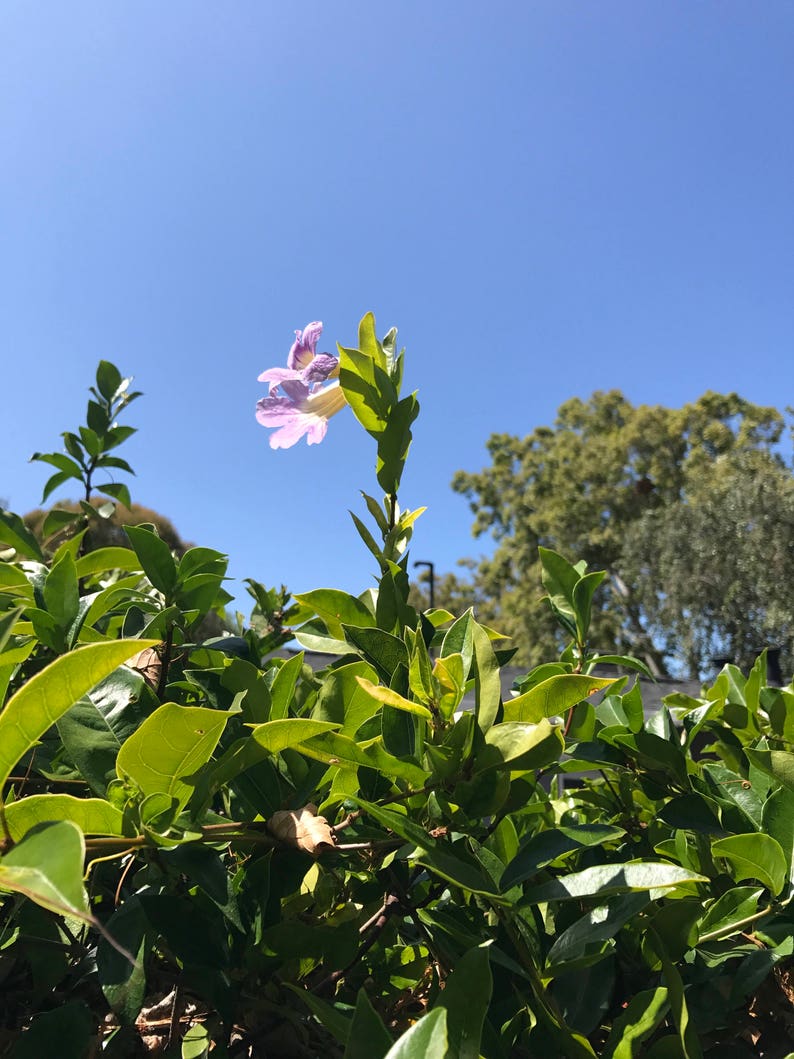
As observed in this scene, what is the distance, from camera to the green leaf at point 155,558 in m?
0.81

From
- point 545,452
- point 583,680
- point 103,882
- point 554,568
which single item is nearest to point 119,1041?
point 103,882

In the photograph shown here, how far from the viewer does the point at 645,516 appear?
21.6 meters

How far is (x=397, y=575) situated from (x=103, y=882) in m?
0.38

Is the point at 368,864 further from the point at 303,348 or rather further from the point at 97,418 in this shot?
the point at 97,418

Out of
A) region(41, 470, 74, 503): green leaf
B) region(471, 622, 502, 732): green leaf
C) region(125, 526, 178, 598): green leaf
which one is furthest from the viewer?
region(41, 470, 74, 503): green leaf

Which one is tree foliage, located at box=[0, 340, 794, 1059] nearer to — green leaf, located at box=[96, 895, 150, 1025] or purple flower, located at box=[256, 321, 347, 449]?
green leaf, located at box=[96, 895, 150, 1025]

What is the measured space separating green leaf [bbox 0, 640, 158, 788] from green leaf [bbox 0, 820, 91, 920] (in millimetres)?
94

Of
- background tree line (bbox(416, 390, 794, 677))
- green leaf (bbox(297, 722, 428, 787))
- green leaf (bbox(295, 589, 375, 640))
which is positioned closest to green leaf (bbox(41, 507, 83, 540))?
green leaf (bbox(295, 589, 375, 640))

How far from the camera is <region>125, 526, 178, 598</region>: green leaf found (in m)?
0.81

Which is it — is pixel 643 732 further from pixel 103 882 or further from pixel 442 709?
pixel 103 882

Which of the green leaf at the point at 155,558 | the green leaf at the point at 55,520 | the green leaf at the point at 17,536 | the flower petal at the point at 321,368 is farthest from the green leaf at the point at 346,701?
the green leaf at the point at 55,520

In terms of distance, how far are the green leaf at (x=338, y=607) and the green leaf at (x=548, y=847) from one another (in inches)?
11.3

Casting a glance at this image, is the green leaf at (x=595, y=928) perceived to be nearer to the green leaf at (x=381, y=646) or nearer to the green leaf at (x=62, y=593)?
the green leaf at (x=381, y=646)

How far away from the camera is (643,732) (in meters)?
0.74
